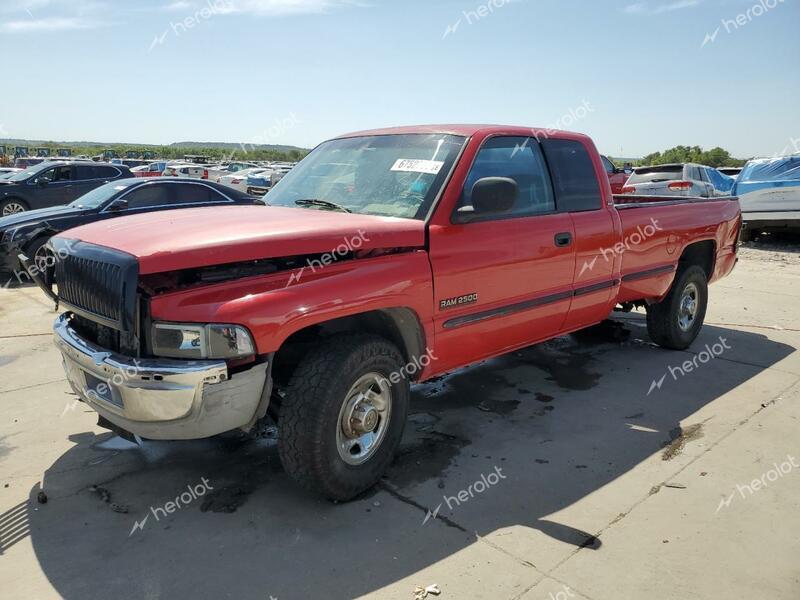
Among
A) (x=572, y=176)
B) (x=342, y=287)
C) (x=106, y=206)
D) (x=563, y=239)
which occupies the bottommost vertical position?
(x=106, y=206)

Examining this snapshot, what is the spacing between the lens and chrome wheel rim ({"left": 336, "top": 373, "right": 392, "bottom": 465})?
3158 mm

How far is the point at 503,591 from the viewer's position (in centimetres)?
255

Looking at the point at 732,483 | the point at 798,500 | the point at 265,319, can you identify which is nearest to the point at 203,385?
the point at 265,319

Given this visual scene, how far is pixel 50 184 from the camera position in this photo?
13297 mm

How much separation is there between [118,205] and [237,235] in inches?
284

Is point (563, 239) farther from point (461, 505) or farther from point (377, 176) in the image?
point (461, 505)

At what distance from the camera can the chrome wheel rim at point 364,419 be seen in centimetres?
316

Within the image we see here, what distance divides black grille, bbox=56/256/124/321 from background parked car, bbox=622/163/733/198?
13153 millimetres

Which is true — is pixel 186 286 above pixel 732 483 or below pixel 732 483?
above

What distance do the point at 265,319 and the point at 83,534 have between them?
141cm

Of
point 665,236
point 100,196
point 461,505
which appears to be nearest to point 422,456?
point 461,505

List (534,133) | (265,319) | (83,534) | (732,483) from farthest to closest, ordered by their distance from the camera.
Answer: (534,133) < (732,483) < (83,534) < (265,319)

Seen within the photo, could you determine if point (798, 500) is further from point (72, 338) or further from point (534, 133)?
point (72, 338)

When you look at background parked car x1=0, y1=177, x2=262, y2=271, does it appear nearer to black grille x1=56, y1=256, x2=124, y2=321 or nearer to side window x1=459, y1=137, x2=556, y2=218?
side window x1=459, y1=137, x2=556, y2=218
